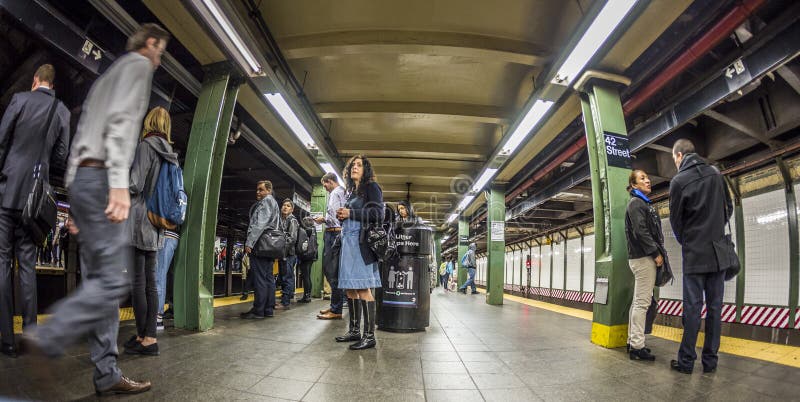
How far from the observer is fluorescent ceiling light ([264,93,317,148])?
16.7 feet

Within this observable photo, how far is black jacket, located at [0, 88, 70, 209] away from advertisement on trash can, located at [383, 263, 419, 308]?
338 cm

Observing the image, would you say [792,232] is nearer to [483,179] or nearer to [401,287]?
[483,179]

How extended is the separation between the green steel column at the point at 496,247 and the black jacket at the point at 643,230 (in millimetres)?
6278

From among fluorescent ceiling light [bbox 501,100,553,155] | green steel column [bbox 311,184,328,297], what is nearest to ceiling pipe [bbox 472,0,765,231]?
fluorescent ceiling light [bbox 501,100,553,155]

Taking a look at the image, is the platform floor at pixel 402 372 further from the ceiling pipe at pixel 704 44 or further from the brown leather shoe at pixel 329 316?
the ceiling pipe at pixel 704 44

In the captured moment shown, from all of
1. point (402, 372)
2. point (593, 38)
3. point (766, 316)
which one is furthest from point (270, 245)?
point (766, 316)

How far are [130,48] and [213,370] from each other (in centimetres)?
206

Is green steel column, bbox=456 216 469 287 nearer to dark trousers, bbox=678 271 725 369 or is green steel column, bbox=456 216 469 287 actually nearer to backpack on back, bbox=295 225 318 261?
backpack on back, bbox=295 225 318 261

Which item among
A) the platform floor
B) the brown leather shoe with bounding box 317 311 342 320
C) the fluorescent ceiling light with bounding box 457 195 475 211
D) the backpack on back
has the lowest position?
the brown leather shoe with bounding box 317 311 342 320

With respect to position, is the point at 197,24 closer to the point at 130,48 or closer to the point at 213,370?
the point at 130,48

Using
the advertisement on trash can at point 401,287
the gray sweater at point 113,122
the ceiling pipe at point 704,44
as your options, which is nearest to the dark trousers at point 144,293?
the gray sweater at point 113,122

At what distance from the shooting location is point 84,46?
11.2 ft

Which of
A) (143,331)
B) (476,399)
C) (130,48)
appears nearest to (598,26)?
(476,399)

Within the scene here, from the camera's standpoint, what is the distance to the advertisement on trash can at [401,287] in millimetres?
4469
